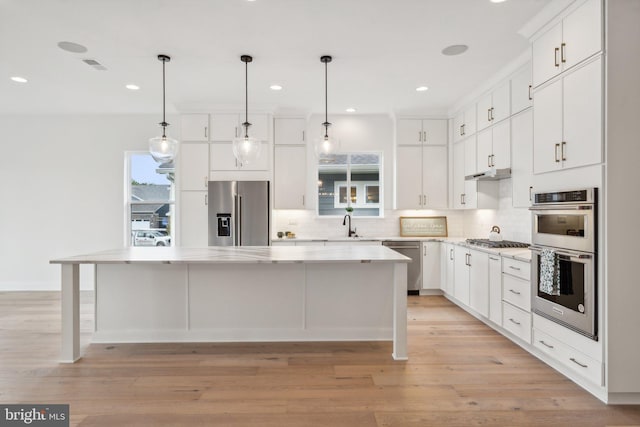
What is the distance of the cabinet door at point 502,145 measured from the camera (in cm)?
408

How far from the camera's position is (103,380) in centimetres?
265

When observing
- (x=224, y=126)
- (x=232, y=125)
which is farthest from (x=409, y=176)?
(x=224, y=126)

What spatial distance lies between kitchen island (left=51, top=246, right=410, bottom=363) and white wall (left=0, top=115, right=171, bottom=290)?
9.27ft

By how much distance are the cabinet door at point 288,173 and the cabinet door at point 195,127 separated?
1.08m

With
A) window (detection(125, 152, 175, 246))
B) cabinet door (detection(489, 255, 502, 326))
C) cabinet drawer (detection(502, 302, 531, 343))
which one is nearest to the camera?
cabinet drawer (detection(502, 302, 531, 343))

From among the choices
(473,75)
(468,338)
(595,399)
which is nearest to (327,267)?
(468,338)

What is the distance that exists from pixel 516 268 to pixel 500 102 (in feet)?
6.71

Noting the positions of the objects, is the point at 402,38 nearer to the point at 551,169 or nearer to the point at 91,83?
the point at 551,169

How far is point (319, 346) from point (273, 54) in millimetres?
2854

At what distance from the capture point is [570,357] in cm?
257

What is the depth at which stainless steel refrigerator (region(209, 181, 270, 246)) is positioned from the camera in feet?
16.8

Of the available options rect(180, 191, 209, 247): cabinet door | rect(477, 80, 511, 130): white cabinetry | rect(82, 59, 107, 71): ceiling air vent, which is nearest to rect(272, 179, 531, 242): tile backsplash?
rect(180, 191, 209, 247): cabinet door

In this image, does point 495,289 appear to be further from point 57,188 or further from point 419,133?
point 57,188

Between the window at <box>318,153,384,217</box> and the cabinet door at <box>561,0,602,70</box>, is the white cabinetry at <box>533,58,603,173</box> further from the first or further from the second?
the window at <box>318,153,384,217</box>
